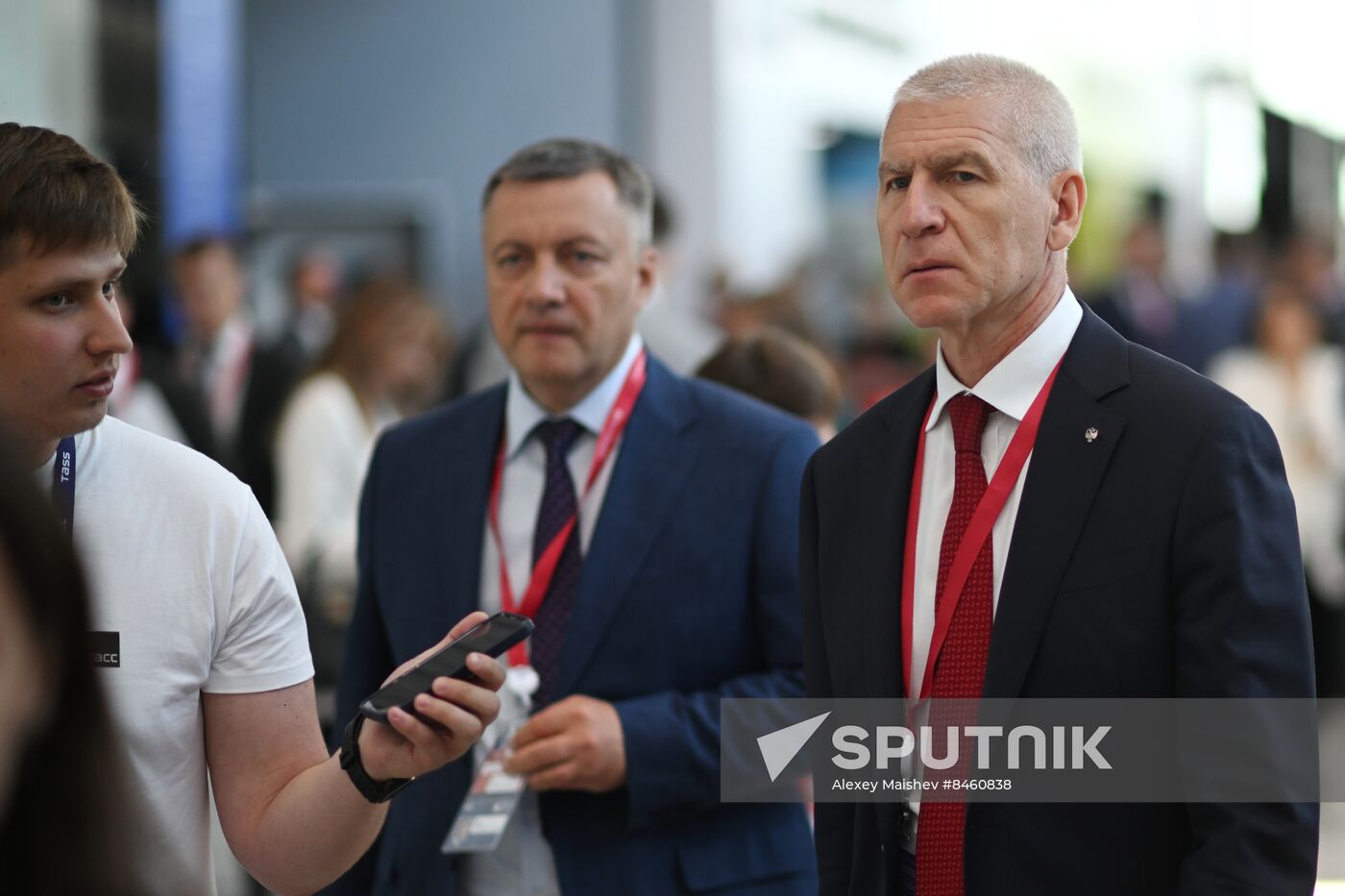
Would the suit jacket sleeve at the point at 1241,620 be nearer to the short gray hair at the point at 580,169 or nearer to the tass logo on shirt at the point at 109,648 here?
the tass logo on shirt at the point at 109,648

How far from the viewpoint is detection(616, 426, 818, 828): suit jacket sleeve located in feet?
8.87

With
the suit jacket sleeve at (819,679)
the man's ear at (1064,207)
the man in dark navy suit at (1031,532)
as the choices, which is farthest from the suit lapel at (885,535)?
the man's ear at (1064,207)

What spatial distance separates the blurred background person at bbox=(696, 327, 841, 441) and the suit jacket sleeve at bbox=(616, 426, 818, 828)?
567 mm

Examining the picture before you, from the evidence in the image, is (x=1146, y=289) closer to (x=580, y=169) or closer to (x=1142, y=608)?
(x=580, y=169)

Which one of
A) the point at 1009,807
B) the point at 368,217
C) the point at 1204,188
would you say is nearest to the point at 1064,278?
the point at 1009,807

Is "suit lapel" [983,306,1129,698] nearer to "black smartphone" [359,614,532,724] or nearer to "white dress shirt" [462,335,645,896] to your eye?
"black smartphone" [359,614,532,724]

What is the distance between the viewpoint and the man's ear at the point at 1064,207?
228cm

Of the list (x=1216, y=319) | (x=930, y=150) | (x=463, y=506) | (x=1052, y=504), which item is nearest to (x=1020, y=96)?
(x=930, y=150)

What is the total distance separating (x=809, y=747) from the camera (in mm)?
2584

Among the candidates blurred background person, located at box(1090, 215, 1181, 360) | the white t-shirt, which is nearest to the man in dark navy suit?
the white t-shirt

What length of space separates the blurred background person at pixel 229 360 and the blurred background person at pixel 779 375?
14.3 feet

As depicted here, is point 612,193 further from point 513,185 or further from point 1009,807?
point 1009,807

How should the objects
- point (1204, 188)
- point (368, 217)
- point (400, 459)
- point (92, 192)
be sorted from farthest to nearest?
point (1204, 188)
point (368, 217)
point (400, 459)
point (92, 192)

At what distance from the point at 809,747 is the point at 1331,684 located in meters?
6.07
